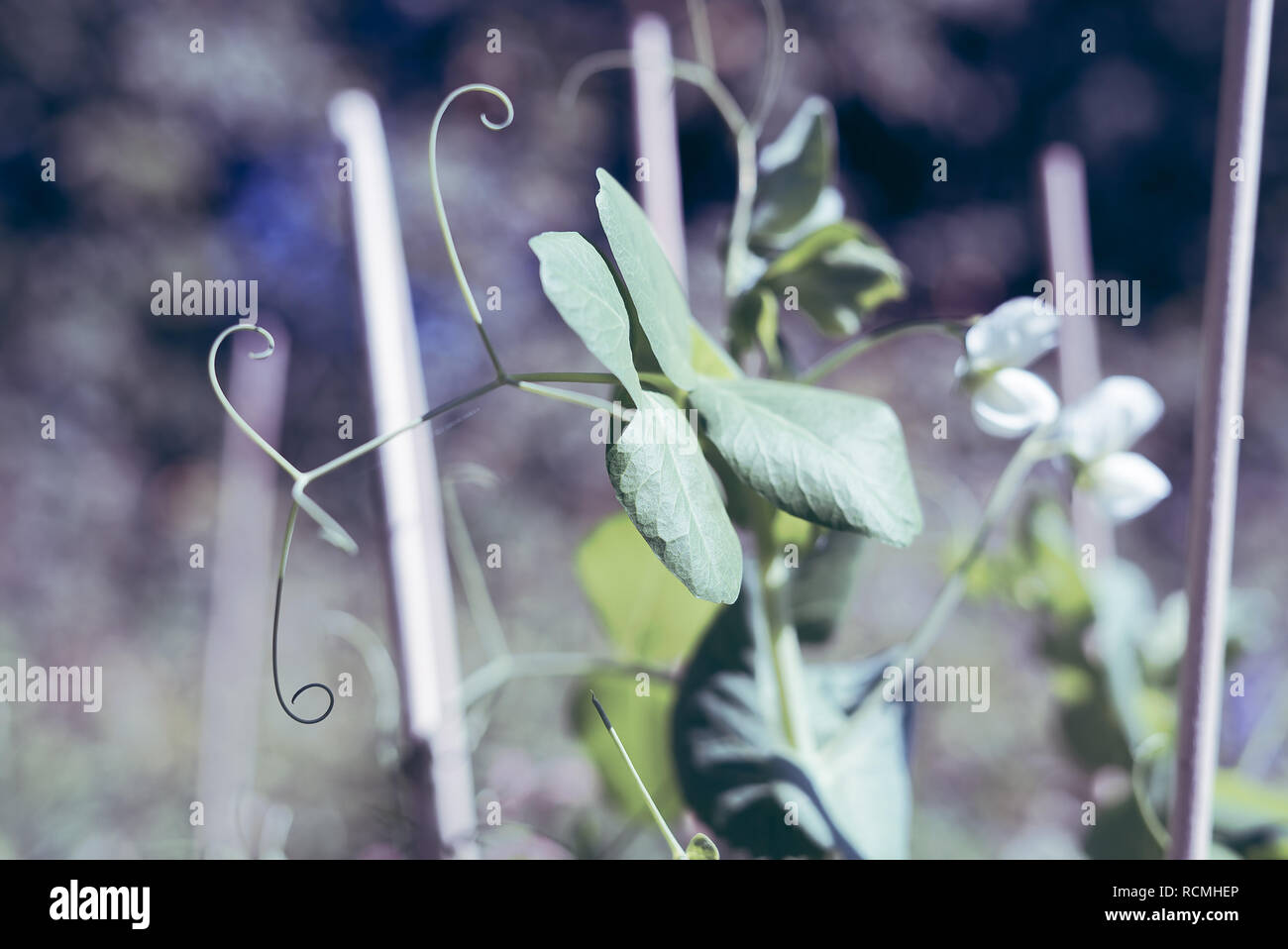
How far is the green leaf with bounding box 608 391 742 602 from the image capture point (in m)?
0.14

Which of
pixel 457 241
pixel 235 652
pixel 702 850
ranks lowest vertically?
pixel 702 850

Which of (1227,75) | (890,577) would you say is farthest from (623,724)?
(890,577)

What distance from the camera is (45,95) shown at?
196 centimetres

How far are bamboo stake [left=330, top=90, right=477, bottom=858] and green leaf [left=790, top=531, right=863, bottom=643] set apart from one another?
104 mm

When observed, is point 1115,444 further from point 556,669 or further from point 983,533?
point 556,669

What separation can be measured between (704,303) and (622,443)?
1.66 metres

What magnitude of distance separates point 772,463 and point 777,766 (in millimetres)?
93

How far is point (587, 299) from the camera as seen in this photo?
0.14m

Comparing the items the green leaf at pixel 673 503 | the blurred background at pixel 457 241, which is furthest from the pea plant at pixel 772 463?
the blurred background at pixel 457 241

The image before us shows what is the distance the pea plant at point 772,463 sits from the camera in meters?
0.15

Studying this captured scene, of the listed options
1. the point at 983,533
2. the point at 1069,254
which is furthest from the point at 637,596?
the point at 1069,254

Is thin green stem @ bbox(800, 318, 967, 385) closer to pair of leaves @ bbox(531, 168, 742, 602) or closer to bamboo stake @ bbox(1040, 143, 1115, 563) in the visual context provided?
pair of leaves @ bbox(531, 168, 742, 602)

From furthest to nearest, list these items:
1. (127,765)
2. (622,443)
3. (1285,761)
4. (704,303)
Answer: (704,303) → (127,765) → (1285,761) → (622,443)
